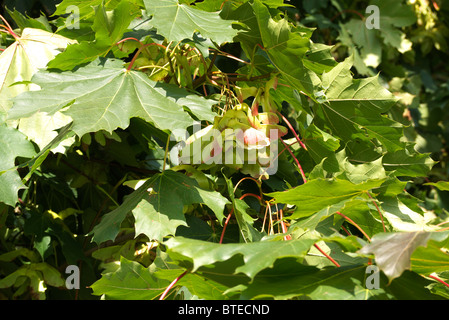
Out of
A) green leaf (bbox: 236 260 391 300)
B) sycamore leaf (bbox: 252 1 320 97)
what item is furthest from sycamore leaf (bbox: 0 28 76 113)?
green leaf (bbox: 236 260 391 300)

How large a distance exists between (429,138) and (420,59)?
486 mm

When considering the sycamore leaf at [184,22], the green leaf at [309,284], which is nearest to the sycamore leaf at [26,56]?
the sycamore leaf at [184,22]

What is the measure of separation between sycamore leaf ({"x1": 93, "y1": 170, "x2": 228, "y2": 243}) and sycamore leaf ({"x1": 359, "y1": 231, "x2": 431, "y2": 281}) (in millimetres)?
378

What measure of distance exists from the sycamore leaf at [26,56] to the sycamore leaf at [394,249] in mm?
907

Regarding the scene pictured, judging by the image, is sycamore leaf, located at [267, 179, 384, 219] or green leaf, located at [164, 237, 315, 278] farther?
sycamore leaf, located at [267, 179, 384, 219]

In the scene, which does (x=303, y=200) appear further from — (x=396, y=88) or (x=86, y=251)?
(x=396, y=88)

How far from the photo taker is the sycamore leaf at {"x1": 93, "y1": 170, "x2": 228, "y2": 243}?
97 cm

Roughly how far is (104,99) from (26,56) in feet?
1.30

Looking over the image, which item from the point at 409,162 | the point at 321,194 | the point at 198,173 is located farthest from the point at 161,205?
the point at 409,162

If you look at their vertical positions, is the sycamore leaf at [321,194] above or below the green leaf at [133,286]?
above

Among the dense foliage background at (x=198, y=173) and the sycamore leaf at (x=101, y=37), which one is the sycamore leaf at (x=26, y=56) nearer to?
the dense foliage background at (x=198, y=173)

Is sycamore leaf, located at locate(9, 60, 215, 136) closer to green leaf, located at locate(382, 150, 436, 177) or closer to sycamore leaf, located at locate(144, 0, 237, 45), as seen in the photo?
sycamore leaf, located at locate(144, 0, 237, 45)

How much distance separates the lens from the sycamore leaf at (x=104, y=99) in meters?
0.95
